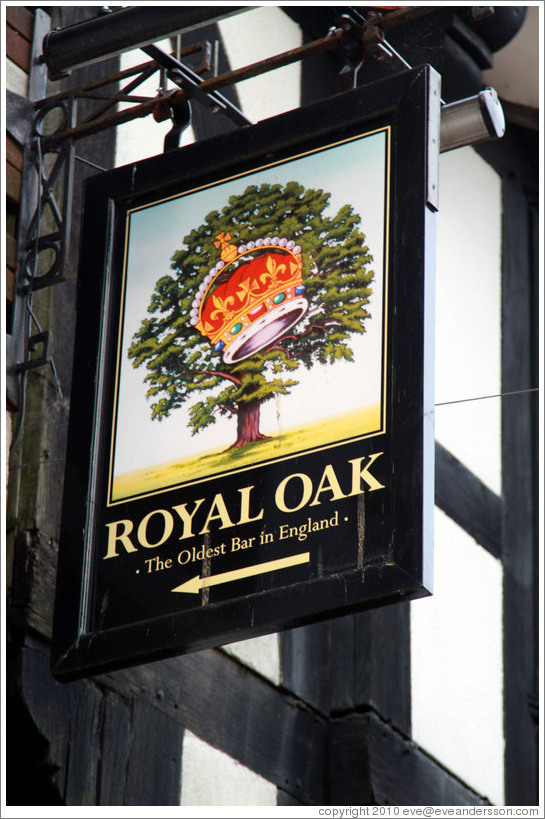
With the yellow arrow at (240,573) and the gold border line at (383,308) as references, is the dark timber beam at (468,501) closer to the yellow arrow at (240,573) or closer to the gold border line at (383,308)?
the gold border line at (383,308)

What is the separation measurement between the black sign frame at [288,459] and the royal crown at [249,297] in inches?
10.2

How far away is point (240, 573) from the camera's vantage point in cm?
379

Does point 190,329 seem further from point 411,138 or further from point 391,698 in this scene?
point 391,698

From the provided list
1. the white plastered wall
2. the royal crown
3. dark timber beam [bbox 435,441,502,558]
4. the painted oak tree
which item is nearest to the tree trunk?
the painted oak tree

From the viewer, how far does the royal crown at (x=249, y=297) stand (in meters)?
4.07

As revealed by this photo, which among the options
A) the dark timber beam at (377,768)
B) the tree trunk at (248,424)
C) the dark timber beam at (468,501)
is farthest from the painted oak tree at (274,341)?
the dark timber beam at (468,501)

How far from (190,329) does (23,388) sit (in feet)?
2.33

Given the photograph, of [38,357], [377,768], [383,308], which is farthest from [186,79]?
[377,768]

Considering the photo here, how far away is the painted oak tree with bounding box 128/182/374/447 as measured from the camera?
13.0 ft

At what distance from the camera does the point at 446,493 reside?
22.2ft

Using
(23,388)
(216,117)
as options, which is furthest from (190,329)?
(216,117)

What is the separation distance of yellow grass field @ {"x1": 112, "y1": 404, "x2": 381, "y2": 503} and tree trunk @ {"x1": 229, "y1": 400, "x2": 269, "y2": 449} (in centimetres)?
2

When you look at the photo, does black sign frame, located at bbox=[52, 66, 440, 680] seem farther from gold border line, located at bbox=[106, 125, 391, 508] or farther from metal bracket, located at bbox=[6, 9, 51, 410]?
metal bracket, located at bbox=[6, 9, 51, 410]

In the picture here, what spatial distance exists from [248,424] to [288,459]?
0.51ft
